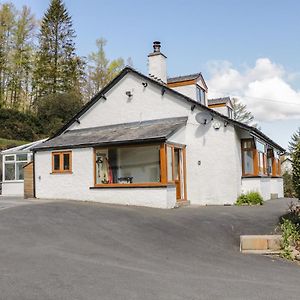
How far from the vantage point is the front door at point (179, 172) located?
1831cm

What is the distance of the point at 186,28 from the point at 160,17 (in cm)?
90

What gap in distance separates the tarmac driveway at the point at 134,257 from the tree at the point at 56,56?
35127 millimetres

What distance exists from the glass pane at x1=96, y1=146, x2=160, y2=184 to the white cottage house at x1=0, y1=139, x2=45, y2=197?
8.35m

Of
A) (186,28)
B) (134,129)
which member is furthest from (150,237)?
(134,129)

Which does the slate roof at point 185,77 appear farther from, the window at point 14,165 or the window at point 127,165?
the window at point 14,165

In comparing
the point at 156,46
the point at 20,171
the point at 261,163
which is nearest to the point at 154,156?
the point at 261,163

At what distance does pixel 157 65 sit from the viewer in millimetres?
23453

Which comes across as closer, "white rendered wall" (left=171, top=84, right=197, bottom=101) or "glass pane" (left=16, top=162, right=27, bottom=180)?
"white rendered wall" (left=171, top=84, right=197, bottom=101)

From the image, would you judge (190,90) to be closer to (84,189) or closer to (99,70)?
(84,189)

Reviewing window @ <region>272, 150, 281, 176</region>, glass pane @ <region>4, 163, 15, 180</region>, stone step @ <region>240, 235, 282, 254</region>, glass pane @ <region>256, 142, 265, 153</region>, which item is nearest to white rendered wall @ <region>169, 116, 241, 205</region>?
glass pane @ <region>256, 142, 265, 153</region>

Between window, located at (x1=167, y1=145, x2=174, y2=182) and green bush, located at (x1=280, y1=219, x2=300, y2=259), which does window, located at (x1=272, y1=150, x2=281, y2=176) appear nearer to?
window, located at (x1=167, y1=145, x2=174, y2=182)

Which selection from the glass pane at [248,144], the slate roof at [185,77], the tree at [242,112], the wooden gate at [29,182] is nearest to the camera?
the glass pane at [248,144]

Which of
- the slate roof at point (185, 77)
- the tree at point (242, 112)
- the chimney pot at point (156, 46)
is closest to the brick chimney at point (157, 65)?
the chimney pot at point (156, 46)

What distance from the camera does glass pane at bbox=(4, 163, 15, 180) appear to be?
85.8ft
